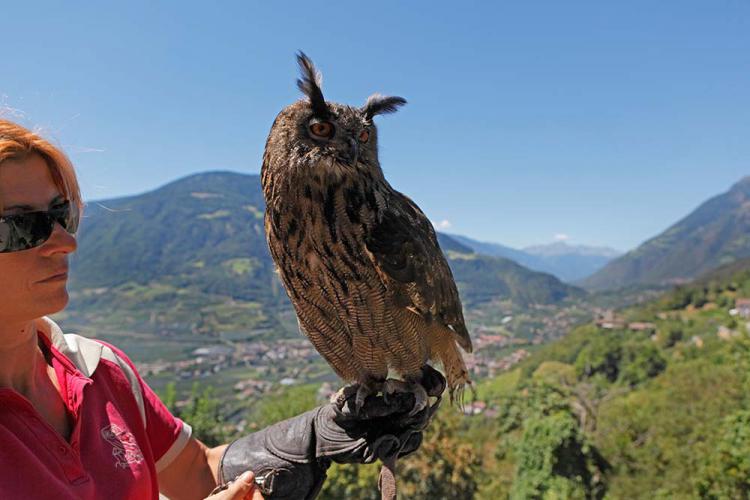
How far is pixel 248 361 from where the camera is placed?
60750mm

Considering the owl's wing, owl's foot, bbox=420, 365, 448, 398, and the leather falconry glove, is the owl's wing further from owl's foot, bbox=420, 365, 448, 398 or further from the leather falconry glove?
the leather falconry glove

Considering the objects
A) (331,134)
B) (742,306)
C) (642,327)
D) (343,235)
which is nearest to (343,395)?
(343,235)

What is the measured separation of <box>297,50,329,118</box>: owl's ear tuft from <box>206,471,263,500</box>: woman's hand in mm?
1444

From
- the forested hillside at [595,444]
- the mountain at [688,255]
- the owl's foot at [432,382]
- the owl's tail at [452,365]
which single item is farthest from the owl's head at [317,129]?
the mountain at [688,255]

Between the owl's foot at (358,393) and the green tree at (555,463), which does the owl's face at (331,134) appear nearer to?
the owl's foot at (358,393)

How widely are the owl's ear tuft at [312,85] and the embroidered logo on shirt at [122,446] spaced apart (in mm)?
1381

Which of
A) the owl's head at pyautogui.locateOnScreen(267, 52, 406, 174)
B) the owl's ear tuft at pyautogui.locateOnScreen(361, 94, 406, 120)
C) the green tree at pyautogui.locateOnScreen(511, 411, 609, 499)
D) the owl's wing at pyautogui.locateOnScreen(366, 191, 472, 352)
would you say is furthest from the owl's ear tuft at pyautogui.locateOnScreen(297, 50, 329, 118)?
the green tree at pyautogui.locateOnScreen(511, 411, 609, 499)

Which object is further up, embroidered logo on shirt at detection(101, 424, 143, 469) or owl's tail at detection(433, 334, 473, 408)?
owl's tail at detection(433, 334, 473, 408)

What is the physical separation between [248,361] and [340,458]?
206ft

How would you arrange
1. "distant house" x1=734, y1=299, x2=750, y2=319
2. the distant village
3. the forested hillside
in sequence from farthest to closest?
1. "distant house" x1=734, y1=299, x2=750, y2=319
2. the distant village
3. the forested hillside

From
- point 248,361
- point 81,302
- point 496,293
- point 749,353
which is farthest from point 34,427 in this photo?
point 496,293

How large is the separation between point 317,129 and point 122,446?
52.8 inches

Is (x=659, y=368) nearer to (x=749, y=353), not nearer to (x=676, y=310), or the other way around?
(x=749, y=353)

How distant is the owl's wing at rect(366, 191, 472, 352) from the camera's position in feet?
6.06
